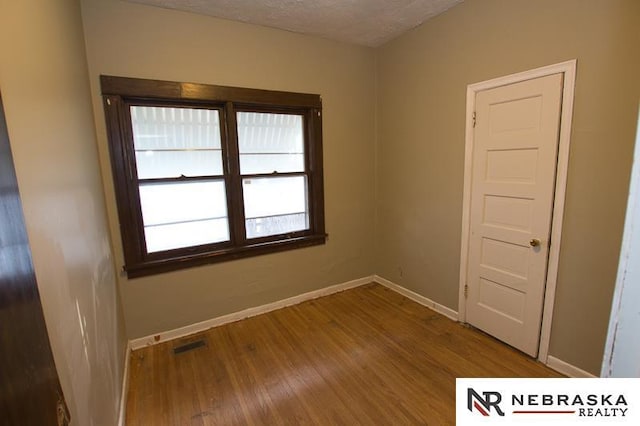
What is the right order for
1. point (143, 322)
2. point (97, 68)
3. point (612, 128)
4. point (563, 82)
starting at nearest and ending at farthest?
point (612, 128) < point (563, 82) < point (97, 68) < point (143, 322)

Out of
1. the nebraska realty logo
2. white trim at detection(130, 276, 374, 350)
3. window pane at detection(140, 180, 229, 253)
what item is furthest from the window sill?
the nebraska realty logo

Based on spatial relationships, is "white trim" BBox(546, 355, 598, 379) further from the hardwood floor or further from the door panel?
the door panel

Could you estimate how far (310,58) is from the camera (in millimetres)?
2955

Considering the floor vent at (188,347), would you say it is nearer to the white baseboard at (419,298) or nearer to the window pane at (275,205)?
the window pane at (275,205)

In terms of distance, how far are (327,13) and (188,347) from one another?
3097mm

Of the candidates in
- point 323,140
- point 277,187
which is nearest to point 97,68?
point 277,187

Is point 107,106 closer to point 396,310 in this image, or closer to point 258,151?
point 258,151

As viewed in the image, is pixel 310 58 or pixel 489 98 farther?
pixel 310 58

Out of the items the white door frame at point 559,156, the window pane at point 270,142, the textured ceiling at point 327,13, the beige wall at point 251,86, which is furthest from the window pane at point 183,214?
the white door frame at point 559,156

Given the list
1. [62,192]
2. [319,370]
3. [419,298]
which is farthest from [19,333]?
[419,298]

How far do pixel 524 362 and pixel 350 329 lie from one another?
135cm

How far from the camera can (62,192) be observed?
1.13m

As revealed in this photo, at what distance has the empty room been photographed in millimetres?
1448

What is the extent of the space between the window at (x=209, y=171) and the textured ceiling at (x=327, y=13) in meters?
0.59
